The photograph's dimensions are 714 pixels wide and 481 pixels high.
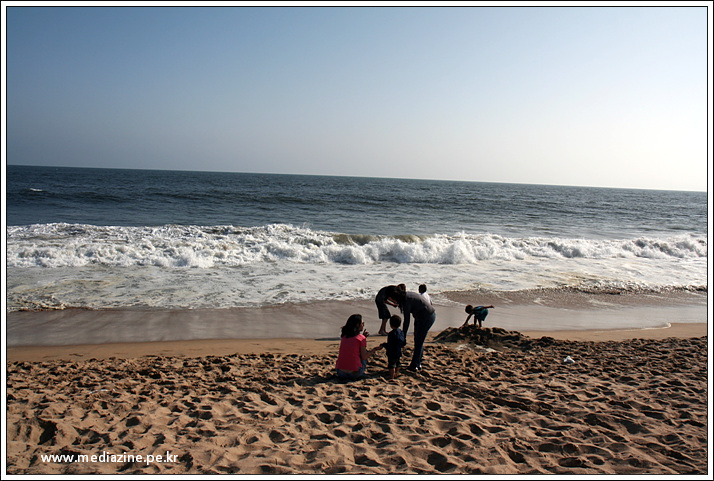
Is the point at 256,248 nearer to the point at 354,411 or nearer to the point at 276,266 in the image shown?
the point at 276,266

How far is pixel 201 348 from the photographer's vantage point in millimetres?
7312

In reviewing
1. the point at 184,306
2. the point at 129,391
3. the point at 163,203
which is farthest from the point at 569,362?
the point at 163,203

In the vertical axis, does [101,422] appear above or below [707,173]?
below

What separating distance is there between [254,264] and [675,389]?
12.2 metres

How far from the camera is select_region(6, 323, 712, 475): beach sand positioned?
3.55 meters

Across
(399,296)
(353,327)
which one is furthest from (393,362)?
(399,296)

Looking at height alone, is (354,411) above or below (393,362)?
below

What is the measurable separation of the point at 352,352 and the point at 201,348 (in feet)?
10.6

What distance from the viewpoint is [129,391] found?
5.02 meters

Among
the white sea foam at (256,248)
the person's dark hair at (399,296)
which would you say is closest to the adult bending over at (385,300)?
the person's dark hair at (399,296)

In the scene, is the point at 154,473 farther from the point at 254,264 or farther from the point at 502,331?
the point at 254,264

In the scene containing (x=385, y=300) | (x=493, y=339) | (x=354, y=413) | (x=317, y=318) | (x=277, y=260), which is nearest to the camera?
(x=354, y=413)

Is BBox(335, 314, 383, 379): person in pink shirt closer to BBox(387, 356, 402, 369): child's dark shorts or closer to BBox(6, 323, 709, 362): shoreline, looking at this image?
BBox(387, 356, 402, 369): child's dark shorts

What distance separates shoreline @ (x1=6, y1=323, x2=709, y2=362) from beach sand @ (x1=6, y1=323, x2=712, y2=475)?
60 millimetres
